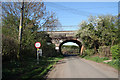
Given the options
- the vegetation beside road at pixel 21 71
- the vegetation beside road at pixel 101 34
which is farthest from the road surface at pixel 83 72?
the vegetation beside road at pixel 101 34

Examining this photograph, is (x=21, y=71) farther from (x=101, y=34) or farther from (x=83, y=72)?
(x=101, y=34)

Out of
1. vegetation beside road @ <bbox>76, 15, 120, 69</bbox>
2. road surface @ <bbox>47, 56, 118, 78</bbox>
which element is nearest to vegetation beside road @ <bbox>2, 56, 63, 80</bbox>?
road surface @ <bbox>47, 56, 118, 78</bbox>

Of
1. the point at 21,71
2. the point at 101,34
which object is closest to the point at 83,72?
the point at 21,71

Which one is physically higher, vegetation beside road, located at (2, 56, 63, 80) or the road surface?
vegetation beside road, located at (2, 56, 63, 80)

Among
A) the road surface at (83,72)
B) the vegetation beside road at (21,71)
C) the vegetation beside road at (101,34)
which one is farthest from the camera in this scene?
the vegetation beside road at (101,34)

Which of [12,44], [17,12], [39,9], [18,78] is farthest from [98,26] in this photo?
[18,78]

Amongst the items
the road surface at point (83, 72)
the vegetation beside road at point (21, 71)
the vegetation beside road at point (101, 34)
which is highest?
the vegetation beside road at point (101, 34)

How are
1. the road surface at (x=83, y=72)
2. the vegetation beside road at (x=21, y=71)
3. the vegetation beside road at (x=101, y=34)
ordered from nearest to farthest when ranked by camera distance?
the vegetation beside road at (x=21, y=71) < the road surface at (x=83, y=72) < the vegetation beside road at (x=101, y=34)

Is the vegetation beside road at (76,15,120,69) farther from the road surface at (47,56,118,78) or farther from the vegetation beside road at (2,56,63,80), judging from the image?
the vegetation beside road at (2,56,63,80)

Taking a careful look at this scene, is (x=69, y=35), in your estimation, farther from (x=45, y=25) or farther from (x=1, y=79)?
(x=1, y=79)

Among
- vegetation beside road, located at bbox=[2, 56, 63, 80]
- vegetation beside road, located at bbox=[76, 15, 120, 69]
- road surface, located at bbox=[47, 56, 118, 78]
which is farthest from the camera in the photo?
vegetation beside road, located at bbox=[76, 15, 120, 69]

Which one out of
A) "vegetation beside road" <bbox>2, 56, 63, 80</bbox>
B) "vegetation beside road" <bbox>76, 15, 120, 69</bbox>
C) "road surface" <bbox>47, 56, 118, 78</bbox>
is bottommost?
"road surface" <bbox>47, 56, 118, 78</bbox>

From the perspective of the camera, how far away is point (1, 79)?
19.7 ft

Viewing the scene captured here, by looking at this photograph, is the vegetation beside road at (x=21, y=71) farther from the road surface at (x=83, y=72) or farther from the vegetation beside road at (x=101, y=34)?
the vegetation beside road at (x=101, y=34)
